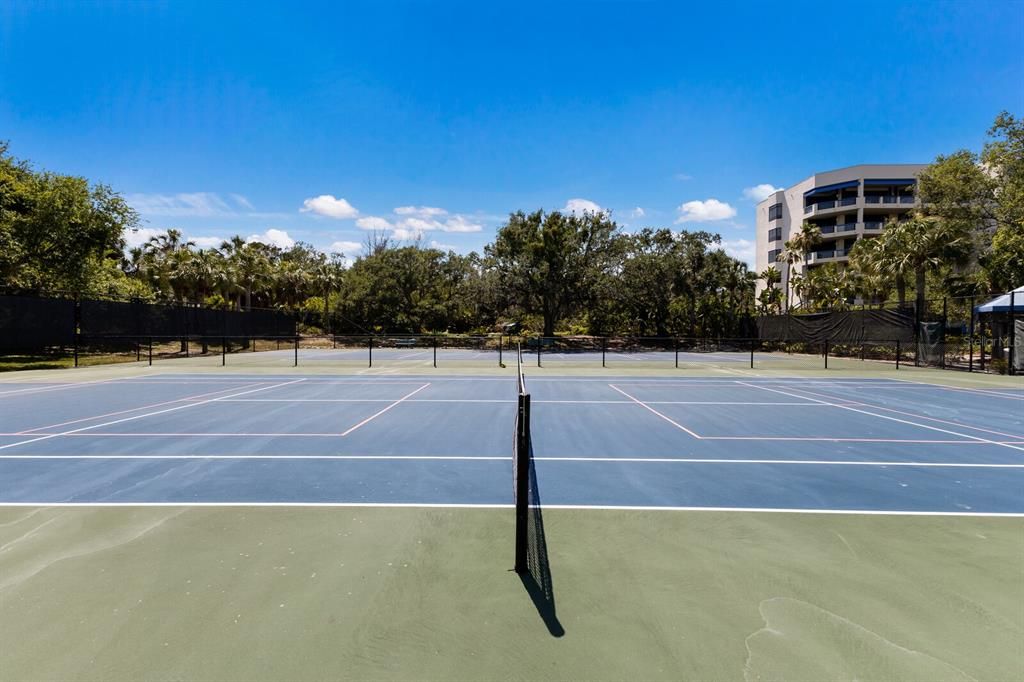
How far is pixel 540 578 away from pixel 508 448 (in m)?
4.51

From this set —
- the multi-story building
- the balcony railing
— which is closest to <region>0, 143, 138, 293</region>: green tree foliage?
the multi-story building

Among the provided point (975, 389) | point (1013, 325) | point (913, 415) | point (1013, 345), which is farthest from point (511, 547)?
point (1013, 345)

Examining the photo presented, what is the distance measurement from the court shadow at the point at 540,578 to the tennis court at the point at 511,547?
23 mm

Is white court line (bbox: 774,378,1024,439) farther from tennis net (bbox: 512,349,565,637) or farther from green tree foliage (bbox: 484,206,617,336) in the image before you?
green tree foliage (bbox: 484,206,617,336)

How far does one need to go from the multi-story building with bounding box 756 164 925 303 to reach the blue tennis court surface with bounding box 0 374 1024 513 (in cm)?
5605

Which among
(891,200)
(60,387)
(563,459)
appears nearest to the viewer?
(563,459)

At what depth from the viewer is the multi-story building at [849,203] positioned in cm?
6162

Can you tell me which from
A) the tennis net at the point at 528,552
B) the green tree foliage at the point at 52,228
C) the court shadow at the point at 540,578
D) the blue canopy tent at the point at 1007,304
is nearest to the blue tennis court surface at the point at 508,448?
the court shadow at the point at 540,578

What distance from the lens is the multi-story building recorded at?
202 ft

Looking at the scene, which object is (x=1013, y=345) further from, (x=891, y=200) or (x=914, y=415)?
(x=891, y=200)

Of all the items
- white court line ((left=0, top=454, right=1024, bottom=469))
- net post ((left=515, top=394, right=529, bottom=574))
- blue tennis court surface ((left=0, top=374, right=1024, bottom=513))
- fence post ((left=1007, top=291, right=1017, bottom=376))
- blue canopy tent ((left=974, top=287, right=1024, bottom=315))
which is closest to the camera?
net post ((left=515, top=394, right=529, bottom=574))

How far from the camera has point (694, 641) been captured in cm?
320

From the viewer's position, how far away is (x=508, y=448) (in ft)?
27.9

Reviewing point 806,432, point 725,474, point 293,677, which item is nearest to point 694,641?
point 293,677
